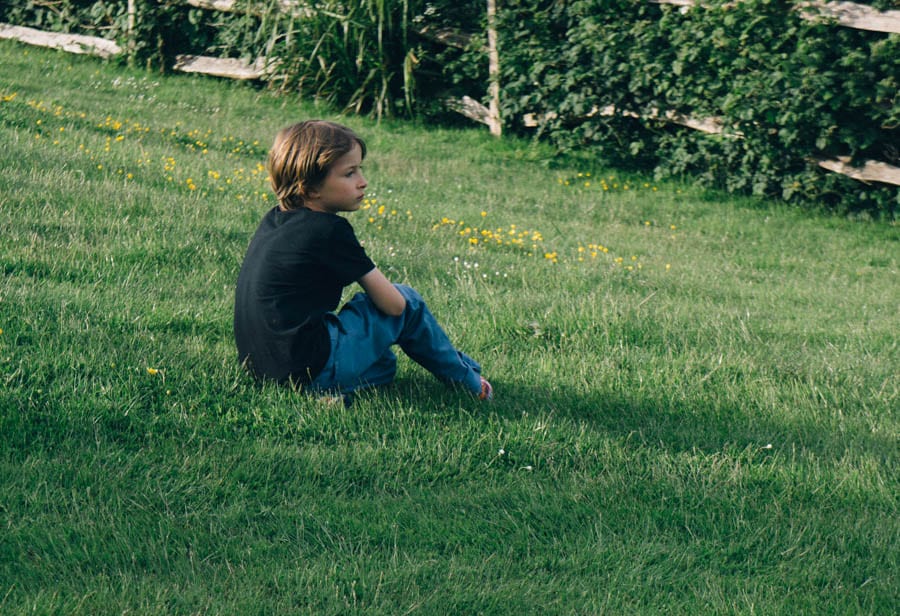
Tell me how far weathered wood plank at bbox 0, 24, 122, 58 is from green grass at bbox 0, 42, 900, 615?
6.77 m

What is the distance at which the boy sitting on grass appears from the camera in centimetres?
368

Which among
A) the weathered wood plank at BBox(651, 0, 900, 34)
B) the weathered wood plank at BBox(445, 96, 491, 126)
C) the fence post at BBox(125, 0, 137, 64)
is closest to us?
the weathered wood plank at BBox(651, 0, 900, 34)

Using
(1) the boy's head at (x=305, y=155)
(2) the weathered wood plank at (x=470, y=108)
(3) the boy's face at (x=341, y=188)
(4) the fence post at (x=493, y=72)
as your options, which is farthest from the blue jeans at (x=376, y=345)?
(2) the weathered wood plank at (x=470, y=108)

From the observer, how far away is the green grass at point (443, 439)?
2875 mm

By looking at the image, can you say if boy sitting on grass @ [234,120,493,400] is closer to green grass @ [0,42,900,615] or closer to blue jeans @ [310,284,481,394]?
blue jeans @ [310,284,481,394]

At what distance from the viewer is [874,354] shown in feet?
17.1

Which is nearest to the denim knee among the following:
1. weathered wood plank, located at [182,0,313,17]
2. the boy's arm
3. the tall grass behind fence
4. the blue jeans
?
the blue jeans

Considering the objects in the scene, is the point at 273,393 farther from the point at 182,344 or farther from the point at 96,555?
the point at 96,555

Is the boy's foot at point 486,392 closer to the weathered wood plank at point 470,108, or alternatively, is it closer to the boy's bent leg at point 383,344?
the boy's bent leg at point 383,344

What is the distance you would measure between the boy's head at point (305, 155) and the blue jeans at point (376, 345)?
51 cm

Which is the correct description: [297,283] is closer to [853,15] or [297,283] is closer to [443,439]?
[443,439]

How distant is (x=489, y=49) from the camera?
10.6 m

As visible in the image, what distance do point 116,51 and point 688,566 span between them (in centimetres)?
1203

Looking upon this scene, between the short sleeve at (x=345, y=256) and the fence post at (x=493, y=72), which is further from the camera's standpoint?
the fence post at (x=493, y=72)
